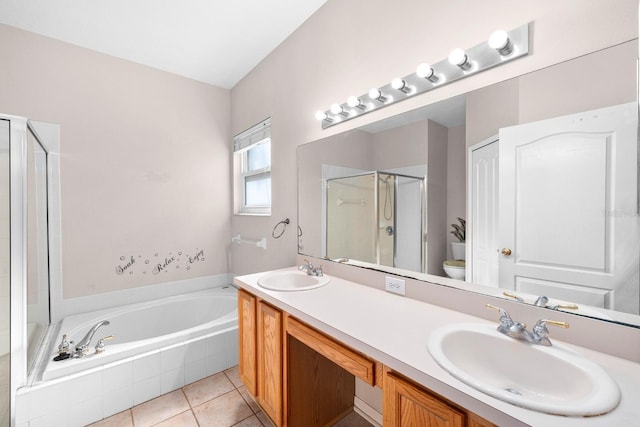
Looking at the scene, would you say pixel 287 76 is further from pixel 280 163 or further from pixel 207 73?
pixel 207 73

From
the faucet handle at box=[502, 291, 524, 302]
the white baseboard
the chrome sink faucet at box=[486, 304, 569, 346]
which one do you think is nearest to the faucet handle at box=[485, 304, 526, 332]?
the chrome sink faucet at box=[486, 304, 569, 346]

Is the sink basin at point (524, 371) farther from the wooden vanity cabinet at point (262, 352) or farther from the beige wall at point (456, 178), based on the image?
the wooden vanity cabinet at point (262, 352)

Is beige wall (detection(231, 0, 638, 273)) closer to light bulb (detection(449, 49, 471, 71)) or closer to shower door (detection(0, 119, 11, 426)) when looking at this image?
light bulb (detection(449, 49, 471, 71))

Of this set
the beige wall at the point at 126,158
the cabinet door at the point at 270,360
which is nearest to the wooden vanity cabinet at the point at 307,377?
the cabinet door at the point at 270,360

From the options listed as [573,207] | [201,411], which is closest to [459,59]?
[573,207]

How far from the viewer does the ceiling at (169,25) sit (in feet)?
5.98

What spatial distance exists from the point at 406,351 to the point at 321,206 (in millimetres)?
1270

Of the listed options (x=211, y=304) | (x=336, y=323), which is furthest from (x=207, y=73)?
(x=336, y=323)

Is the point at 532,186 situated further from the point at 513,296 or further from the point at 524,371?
the point at 524,371

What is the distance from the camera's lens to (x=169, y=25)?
6.63ft

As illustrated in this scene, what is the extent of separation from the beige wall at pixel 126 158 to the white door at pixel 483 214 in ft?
8.57

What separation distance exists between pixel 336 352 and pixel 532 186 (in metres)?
0.95

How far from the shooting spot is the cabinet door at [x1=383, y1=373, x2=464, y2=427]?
26.9 inches

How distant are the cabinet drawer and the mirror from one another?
549 millimetres
